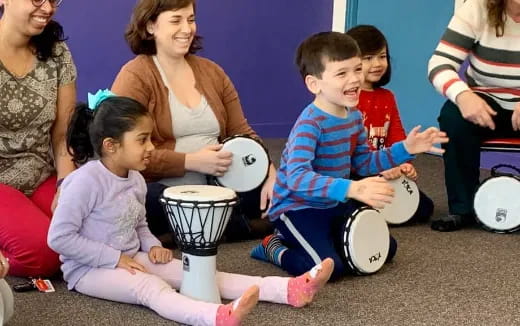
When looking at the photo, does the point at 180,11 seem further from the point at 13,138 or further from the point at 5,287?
the point at 5,287

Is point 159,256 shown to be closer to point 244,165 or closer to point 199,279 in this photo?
point 199,279

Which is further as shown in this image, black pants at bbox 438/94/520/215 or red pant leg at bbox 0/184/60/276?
black pants at bbox 438/94/520/215

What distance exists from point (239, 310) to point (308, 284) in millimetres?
277

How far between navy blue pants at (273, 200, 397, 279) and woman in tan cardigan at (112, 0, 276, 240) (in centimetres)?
29

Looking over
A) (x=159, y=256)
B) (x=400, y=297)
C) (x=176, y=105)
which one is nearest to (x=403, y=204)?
(x=400, y=297)

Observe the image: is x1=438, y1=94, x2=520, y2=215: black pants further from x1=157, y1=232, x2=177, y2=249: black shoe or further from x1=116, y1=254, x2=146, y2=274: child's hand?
x1=116, y1=254, x2=146, y2=274: child's hand

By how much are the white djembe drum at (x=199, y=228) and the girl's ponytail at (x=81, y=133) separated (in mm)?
292

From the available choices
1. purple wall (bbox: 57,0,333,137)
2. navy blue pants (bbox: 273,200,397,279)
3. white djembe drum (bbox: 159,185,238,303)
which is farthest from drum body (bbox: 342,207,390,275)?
purple wall (bbox: 57,0,333,137)

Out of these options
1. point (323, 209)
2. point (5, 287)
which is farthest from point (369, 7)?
point (5, 287)

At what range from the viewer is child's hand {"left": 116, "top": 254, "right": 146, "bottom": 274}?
6.01 feet

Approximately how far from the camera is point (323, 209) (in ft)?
6.96

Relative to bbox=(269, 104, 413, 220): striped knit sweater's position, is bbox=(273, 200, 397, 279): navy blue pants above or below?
below

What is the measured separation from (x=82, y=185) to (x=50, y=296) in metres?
0.30

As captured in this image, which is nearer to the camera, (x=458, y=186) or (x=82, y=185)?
(x=82, y=185)
